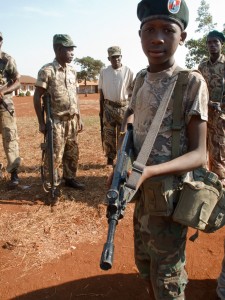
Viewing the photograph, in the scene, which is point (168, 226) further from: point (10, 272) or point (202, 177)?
point (10, 272)

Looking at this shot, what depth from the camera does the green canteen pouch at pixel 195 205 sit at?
1623mm

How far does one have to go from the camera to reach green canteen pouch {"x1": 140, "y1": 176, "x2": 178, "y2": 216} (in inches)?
64.8

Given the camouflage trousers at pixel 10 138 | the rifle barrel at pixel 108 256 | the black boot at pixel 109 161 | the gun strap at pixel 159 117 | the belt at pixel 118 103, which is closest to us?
the rifle barrel at pixel 108 256

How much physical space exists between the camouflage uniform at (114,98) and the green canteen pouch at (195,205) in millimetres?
4117

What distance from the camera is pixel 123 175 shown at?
1.50 meters

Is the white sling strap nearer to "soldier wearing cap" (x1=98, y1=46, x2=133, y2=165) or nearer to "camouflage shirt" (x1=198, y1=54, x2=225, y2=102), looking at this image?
"camouflage shirt" (x1=198, y1=54, x2=225, y2=102)

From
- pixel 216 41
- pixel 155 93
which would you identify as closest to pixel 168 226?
pixel 155 93

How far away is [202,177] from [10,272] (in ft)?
7.35

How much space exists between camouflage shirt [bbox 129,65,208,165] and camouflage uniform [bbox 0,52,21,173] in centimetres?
347

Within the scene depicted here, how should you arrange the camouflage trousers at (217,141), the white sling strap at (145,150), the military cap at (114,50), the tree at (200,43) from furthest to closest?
1. the tree at (200,43)
2. the military cap at (114,50)
3. the camouflage trousers at (217,141)
4. the white sling strap at (145,150)

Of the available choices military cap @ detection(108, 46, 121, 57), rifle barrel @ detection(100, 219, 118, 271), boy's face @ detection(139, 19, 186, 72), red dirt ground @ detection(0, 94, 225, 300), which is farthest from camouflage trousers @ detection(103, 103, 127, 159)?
rifle barrel @ detection(100, 219, 118, 271)

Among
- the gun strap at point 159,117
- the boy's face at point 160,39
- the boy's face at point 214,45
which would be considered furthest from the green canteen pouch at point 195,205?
the boy's face at point 214,45

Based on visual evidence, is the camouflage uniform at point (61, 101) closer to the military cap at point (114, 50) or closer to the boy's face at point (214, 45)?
the military cap at point (114, 50)

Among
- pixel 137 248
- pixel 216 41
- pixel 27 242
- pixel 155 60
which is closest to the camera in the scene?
pixel 155 60
